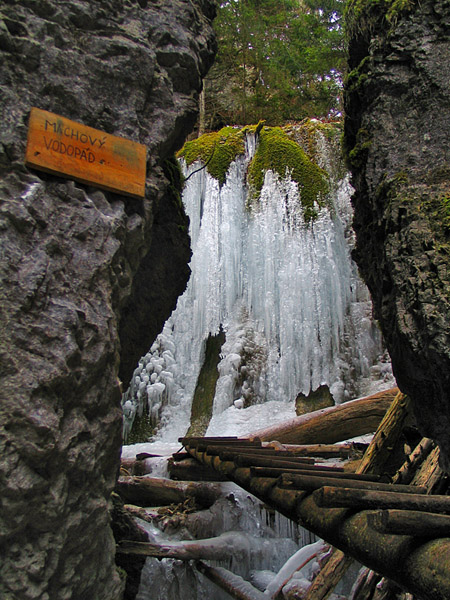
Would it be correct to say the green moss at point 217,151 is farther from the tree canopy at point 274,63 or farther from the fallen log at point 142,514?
the fallen log at point 142,514

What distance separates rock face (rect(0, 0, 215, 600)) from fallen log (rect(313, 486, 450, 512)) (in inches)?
41.2

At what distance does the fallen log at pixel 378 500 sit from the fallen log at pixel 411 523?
165mm

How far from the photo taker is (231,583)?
335 cm

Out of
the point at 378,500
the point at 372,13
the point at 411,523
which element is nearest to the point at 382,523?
the point at 411,523

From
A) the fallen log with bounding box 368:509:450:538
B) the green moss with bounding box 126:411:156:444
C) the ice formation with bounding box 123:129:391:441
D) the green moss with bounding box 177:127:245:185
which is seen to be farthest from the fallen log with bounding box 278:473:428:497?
the green moss with bounding box 177:127:245:185

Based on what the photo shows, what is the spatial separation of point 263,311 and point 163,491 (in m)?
4.86

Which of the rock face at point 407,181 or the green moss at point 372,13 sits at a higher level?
the green moss at point 372,13

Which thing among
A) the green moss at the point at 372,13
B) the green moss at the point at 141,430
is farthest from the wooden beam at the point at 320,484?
the green moss at the point at 141,430

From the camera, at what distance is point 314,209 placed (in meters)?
9.23

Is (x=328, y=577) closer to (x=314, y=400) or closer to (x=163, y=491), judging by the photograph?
(x=163, y=491)

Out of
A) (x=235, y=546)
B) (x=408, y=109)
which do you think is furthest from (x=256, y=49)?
(x=235, y=546)

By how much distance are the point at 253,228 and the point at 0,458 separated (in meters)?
8.11

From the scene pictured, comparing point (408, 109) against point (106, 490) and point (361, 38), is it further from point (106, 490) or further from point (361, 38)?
point (106, 490)

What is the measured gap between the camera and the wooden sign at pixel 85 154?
219 centimetres
